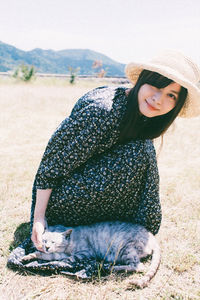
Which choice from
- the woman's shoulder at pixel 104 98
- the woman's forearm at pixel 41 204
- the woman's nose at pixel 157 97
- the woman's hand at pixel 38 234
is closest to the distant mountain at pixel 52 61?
the woman's shoulder at pixel 104 98

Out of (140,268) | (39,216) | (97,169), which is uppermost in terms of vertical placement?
(97,169)

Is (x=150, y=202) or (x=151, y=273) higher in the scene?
(x=150, y=202)

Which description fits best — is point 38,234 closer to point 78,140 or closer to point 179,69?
point 78,140

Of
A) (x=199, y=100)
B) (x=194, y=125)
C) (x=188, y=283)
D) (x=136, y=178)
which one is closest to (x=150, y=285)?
(x=188, y=283)

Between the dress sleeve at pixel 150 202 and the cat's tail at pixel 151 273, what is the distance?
241mm

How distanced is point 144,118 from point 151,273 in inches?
47.0

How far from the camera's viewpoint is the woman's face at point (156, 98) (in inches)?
70.9

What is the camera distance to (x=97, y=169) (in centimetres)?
199

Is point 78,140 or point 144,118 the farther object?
point 144,118

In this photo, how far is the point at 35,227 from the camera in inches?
74.4

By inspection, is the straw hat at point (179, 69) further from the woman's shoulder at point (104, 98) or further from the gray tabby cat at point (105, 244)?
the gray tabby cat at point (105, 244)

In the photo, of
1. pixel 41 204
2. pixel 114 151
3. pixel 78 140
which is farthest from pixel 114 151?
pixel 41 204

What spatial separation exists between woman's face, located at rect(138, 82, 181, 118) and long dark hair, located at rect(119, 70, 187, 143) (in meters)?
0.03

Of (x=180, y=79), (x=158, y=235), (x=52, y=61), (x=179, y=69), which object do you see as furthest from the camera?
(x=52, y=61)
